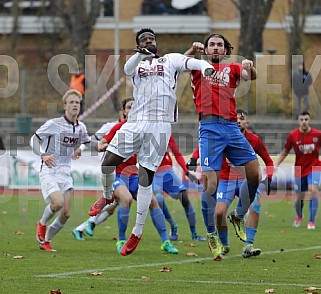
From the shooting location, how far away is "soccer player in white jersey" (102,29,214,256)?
11.7m

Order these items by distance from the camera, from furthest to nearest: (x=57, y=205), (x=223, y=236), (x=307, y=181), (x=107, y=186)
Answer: (x=307, y=181) → (x=57, y=205) → (x=223, y=236) → (x=107, y=186)

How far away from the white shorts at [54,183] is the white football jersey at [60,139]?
0.28 ft

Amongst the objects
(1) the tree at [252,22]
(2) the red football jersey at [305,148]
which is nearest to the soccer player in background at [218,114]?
(2) the red football jersey at [305,148]

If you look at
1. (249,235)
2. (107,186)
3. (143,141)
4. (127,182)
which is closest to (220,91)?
(143,141)

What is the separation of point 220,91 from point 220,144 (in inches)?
25.2

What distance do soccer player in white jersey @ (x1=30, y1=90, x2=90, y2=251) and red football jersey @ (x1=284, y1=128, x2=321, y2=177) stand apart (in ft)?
20.2

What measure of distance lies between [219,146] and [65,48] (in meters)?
29.8

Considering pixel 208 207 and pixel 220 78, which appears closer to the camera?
pixel 220 78

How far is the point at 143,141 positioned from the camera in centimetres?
1182

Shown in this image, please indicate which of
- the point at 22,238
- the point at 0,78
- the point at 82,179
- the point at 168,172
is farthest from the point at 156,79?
the point at 0,78

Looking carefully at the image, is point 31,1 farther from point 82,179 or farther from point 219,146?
point 219,146

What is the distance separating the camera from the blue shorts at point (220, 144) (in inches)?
474

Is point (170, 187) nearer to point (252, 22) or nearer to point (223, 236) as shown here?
point (223, 236)

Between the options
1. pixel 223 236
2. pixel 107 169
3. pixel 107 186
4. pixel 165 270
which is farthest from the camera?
pixel 223 236
